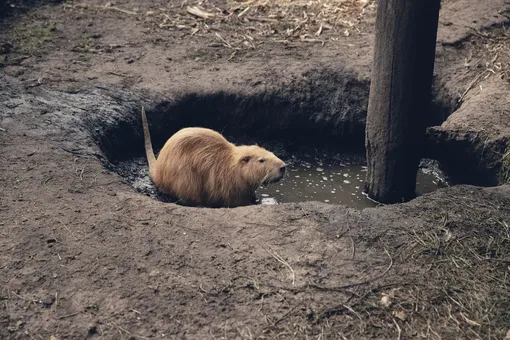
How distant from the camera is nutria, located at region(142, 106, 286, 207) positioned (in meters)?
4.98

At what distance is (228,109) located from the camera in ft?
20.6

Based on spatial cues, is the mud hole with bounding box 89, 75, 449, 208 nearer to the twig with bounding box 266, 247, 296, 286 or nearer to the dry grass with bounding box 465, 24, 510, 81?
the dry grass with bounding box 465, 24, 510, 81

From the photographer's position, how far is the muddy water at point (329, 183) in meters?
5.41

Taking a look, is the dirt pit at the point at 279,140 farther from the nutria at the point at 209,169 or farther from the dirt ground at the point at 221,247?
the nutria at the point at 209,169

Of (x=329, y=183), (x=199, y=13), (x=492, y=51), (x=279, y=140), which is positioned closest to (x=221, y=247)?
(x=329, y=183)

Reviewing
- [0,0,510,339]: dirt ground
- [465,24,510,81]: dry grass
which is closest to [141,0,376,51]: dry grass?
[465,24,510,81]: dry grass

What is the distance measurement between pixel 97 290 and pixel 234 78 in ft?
11.5

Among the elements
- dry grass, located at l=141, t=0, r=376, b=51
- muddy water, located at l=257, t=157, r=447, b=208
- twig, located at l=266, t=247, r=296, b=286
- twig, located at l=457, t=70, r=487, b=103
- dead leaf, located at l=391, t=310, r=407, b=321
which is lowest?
muddy water, located at l=257, t=157, r=447, b=208

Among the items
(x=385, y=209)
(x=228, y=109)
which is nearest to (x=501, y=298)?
(x=385, y=209)

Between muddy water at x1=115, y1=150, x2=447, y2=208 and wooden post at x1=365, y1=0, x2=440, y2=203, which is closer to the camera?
wooden post at x1=365, y1=0, x2=440, y2=203

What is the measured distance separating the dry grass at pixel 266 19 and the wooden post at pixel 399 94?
2432 millimetres

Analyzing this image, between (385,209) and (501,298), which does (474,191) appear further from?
(501,298)

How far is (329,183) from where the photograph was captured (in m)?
5.74

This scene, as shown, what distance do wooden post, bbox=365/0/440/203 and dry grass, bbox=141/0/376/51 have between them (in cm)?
243
